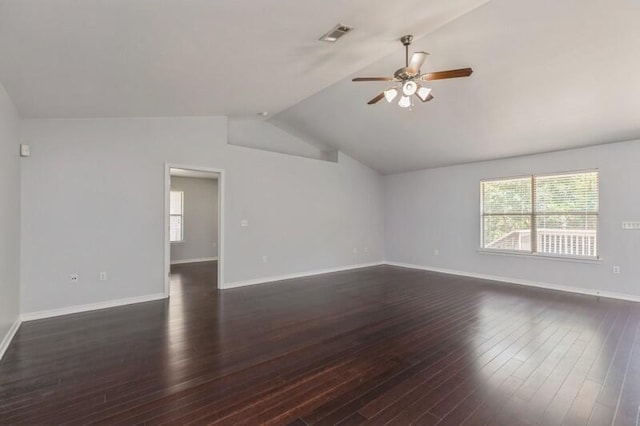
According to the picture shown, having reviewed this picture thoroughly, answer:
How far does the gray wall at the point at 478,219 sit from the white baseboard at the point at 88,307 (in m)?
5.76

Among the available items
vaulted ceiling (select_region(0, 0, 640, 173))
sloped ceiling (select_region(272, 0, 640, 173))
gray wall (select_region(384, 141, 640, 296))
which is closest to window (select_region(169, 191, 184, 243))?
sloped ceiling (select_region(272, 0, 640, 173))

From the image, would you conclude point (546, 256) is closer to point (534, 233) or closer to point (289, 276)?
point (534, 233)

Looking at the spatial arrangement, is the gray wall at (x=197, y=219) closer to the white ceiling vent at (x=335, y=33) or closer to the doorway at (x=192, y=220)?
the doorway at (x=192, y=220)

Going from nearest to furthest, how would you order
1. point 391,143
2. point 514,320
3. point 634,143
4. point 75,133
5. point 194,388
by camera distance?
1. point 194,388
2. point 514,320
3. point 75,133
4. point 634,143
5. point 391,143

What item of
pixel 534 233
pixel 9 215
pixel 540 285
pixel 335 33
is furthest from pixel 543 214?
pixel 9 215

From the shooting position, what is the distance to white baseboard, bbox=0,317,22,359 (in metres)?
2.83

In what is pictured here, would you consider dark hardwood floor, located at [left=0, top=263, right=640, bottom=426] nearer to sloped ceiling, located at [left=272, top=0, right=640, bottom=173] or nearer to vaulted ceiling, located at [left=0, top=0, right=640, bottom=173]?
vaulted ceiling, located at [left=0, top=0, right=640, bottom=173]

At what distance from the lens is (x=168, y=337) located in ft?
10.5

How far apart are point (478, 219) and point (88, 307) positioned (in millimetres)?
7076

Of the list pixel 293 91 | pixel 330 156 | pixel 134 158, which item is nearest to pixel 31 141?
pixel 134 158

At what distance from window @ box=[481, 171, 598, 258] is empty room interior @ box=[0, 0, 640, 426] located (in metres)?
0.04

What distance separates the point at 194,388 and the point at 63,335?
2089 millimetres

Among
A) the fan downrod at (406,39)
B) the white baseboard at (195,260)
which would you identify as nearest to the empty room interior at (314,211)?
the fan downrod at (406,39)

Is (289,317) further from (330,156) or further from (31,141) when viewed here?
(330,156)
